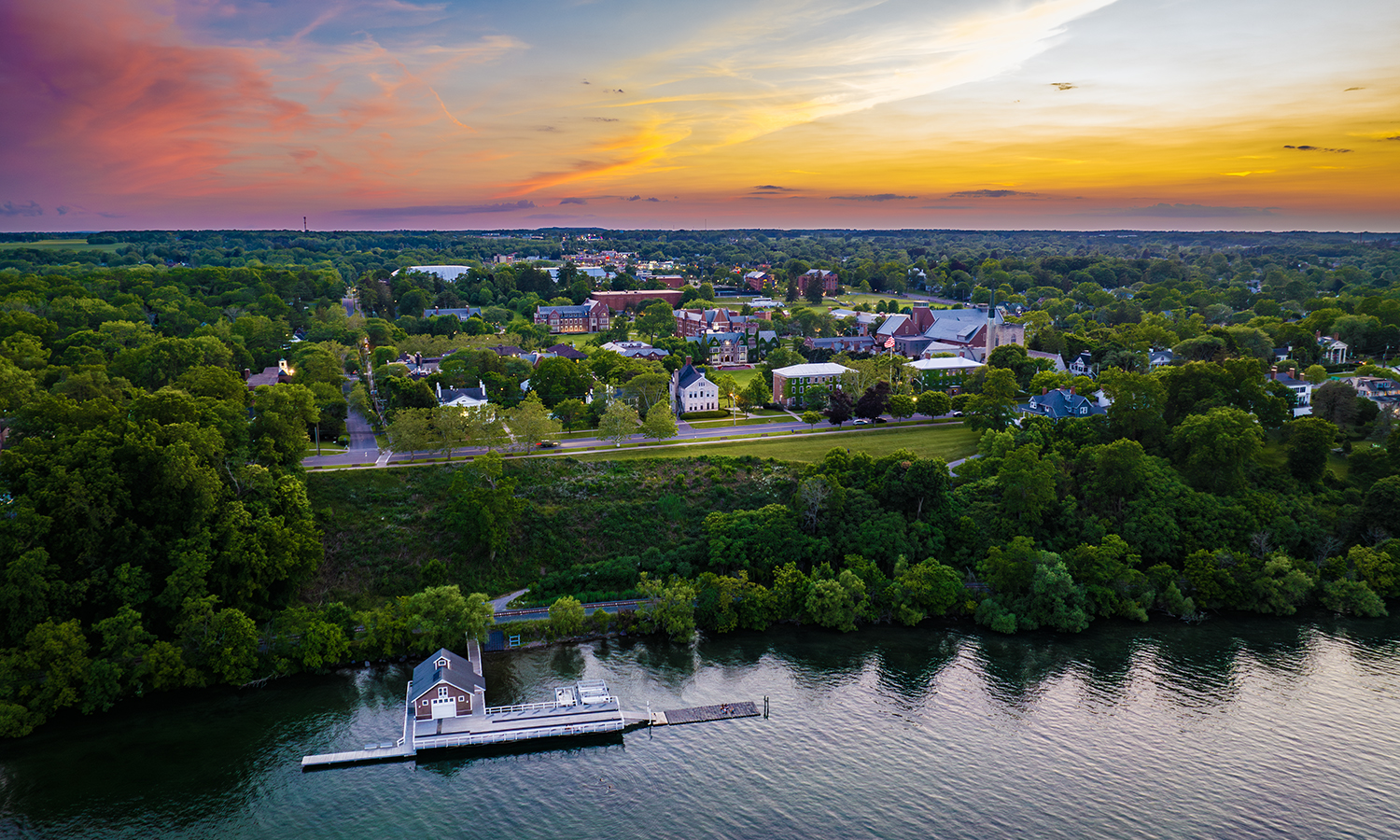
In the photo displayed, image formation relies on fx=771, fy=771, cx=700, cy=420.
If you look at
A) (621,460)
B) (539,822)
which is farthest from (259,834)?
(621,460)

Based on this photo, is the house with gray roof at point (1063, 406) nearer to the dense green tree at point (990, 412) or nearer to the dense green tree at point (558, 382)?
the dense green tree at point (990, 412)

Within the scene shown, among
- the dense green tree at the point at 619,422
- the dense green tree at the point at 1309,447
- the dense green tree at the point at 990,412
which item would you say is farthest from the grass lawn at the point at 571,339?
the dense green tree at the point at 1309,447

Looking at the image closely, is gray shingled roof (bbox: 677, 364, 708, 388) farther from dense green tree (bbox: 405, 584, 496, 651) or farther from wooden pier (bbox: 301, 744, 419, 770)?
wooden pier (bbox: 301, 744, 419, 770)

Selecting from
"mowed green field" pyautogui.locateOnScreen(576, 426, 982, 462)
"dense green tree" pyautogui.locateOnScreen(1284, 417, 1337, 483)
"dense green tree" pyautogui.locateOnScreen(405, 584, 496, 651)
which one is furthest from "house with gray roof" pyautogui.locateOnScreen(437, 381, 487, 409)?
"dense green tree" pyautogui.locateOnScreen(1284, 417, 1337, 483)

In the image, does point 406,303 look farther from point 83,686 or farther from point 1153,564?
point 1153,564

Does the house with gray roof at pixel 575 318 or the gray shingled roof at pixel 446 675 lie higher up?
the house with gray roof at pixel 575 318

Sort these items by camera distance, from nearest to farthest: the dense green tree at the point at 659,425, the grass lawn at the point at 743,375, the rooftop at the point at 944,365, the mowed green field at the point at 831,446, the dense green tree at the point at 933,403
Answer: the mowed green field at the point at 831,446 < the dense green tree at the point at 659,425 < the dense green tree at the point at 933,403 < the rooftop at the point at 944,365 < the grass lawn at the point at 743,375

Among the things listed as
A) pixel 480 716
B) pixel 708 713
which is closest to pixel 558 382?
pixel 480 716
